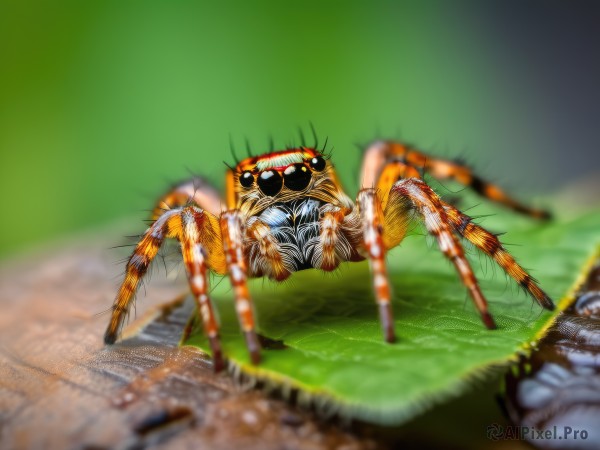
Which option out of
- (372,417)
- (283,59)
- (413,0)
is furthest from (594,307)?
(413,0)

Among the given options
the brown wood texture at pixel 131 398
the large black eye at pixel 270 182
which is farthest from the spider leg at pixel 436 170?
the brown wood texture at pixel 131 398

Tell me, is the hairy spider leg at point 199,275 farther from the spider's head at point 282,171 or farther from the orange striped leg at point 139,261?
the spider's head at point 282,171

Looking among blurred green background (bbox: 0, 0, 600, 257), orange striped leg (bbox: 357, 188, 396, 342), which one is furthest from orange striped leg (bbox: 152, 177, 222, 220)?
blurred green background (bbox: 0, 0, 600, 257)

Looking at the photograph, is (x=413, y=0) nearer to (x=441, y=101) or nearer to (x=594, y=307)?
(x=441, y=101)

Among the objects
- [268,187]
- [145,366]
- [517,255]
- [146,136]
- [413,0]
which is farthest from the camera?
[413,0]

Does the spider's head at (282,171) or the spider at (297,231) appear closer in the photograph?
the spider at (297,231)

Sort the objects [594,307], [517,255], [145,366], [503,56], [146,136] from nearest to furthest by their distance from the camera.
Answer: [145,366] < [594,307] < [517,255] < [146,136] < [503,56]

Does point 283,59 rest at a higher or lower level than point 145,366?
higher
